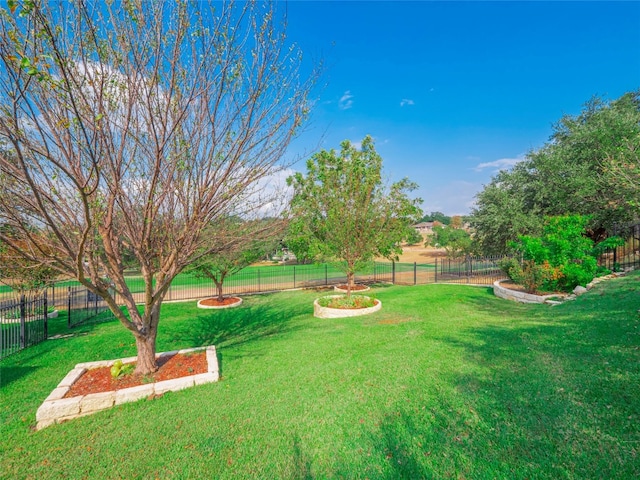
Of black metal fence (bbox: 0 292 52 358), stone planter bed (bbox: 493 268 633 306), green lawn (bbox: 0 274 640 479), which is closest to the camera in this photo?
green lawn (bbox: 0 274 640 479)

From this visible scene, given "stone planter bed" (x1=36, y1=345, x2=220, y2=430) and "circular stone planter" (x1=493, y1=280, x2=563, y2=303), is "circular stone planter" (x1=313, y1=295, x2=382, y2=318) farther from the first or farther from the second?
"circular stone planter" (x1=493, y1=280, x2=563, y2=303)

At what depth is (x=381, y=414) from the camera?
10.7 ft

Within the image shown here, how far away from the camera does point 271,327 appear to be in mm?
8836

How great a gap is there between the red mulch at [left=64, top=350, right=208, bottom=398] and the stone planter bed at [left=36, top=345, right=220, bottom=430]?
137mm

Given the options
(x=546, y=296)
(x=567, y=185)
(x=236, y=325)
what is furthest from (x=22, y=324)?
(x=567, y=185)

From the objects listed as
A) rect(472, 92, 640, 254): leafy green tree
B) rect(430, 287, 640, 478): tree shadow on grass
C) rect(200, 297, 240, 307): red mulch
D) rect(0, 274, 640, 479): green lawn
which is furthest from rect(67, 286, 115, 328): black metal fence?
rect(472, 92, 640, 254): leafy green tree

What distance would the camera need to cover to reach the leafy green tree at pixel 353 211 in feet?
36.2

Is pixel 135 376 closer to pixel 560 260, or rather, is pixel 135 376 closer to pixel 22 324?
pixel 22 324

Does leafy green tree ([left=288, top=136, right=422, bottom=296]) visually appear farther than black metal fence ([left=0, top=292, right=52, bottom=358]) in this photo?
Yes

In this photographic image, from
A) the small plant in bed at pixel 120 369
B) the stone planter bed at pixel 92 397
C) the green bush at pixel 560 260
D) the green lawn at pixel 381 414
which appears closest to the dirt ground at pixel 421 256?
the green bush at pixel 560 260

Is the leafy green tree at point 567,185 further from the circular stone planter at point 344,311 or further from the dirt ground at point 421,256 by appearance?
the dirt ground at point 421,256

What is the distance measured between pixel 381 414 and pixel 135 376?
3.97m

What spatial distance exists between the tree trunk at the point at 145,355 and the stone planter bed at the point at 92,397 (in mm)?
594

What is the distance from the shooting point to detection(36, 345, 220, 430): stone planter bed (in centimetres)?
363
